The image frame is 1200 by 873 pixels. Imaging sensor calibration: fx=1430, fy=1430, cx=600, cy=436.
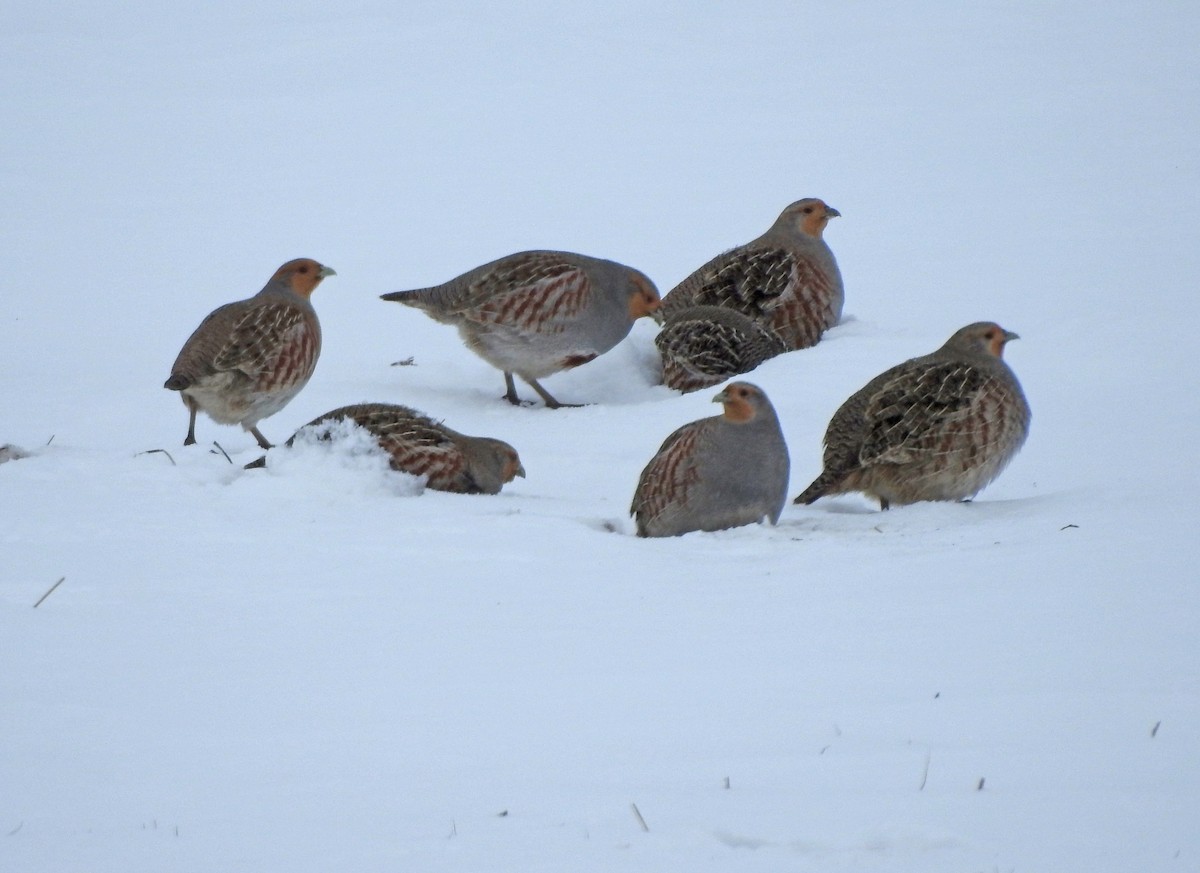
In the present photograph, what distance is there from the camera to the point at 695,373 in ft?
23.4

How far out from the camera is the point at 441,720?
2.65 metres

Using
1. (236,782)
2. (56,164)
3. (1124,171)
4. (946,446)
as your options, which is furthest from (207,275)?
(236,782)

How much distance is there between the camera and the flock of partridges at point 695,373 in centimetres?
453

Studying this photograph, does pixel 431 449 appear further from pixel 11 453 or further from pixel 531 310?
pixel 531 310

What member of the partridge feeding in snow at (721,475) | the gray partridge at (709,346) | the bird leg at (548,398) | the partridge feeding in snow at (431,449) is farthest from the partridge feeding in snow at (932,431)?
the bird leg at (548,398)

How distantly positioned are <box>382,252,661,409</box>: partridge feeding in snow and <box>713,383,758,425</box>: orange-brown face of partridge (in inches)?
111

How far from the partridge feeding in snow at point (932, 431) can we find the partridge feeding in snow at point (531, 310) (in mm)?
2463

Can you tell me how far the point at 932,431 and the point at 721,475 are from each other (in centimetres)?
96

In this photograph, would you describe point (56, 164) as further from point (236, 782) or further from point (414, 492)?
point (236, 782)

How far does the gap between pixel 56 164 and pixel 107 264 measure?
4584 mm

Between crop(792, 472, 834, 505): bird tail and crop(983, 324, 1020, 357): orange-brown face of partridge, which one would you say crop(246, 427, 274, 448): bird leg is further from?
crop(983, 324, 1020, 357): orange-brown face of partridge

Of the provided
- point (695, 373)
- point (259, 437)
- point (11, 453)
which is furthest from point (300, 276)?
point (11, 453)

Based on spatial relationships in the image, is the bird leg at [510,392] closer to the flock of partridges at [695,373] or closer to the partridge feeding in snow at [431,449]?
the flock of partridges at [695,373]

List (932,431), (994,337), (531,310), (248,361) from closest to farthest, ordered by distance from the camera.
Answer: (932,431) → (994,337) → (248,361) → (531,310)
